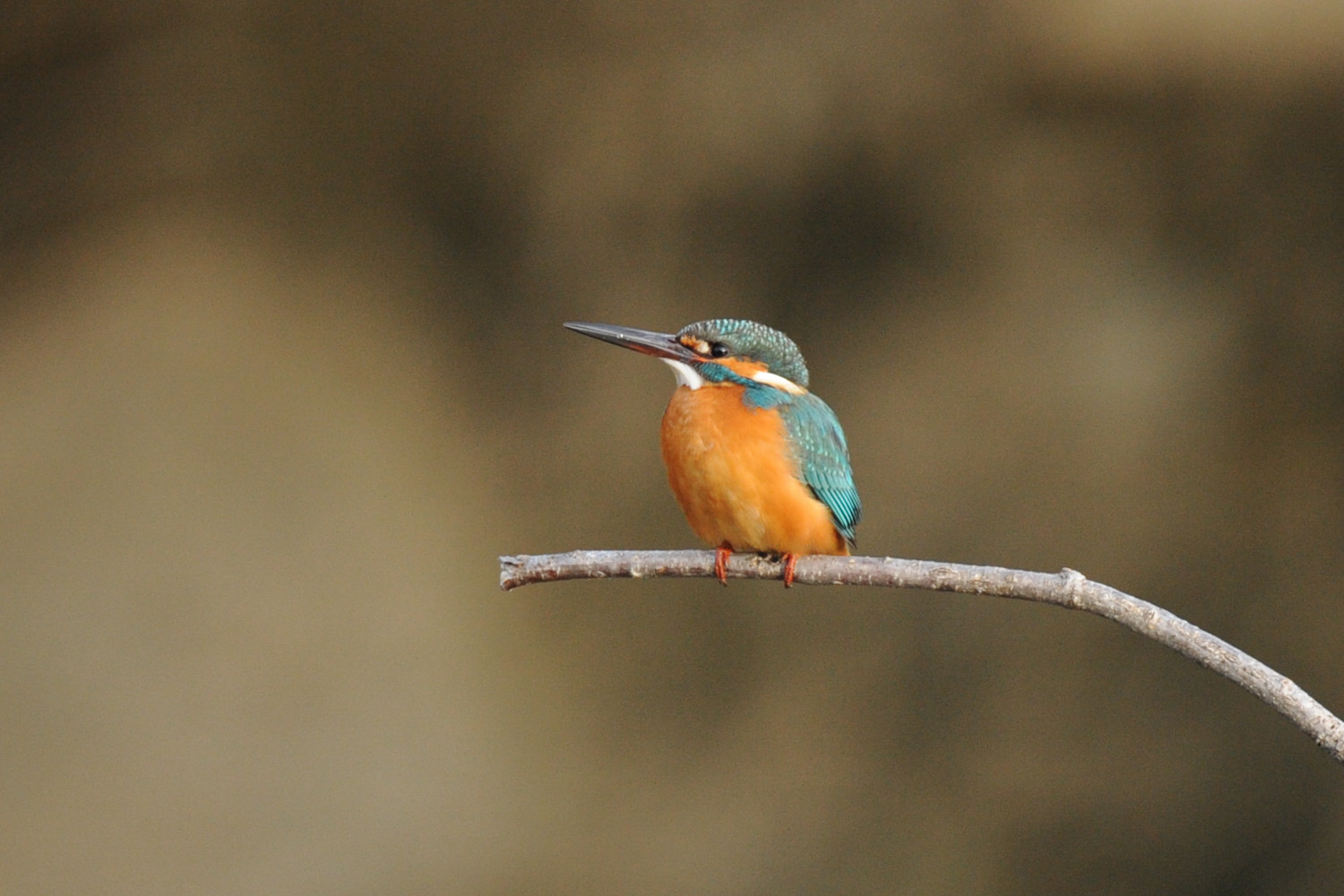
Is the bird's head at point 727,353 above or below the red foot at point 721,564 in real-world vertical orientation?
above

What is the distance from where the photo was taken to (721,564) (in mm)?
1188

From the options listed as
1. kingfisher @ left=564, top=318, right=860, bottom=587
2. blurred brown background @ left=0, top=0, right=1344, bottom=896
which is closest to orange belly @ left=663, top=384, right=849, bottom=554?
kingfisher @ left=564, top=318, right=860, bottom=587

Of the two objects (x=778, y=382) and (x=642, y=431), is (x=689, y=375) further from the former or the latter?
(x=642, y=431)

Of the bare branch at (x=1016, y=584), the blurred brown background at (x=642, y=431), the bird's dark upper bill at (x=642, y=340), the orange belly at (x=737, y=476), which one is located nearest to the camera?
the bare branch at (x=1016, y=584)

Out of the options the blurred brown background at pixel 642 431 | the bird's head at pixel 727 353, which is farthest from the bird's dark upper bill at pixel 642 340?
the blurred brown background at pixel 642 431

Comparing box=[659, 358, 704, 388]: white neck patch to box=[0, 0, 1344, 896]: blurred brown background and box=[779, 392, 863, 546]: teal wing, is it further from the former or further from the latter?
box=[0, 0, 1344, 896]: blurred brown background

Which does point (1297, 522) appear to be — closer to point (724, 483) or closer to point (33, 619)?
point (724, 483)

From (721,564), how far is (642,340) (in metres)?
0.25

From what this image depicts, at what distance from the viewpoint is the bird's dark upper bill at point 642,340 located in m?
1.11

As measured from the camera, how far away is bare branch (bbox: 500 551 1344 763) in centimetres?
82

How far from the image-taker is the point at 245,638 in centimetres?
270

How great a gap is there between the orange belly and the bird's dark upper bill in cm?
7

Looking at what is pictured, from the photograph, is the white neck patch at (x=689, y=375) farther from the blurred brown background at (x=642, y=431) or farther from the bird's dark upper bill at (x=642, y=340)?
the blurred brown background at (x=642, y=431)

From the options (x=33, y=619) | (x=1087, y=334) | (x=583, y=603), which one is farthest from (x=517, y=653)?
(x=1087, y=334)
